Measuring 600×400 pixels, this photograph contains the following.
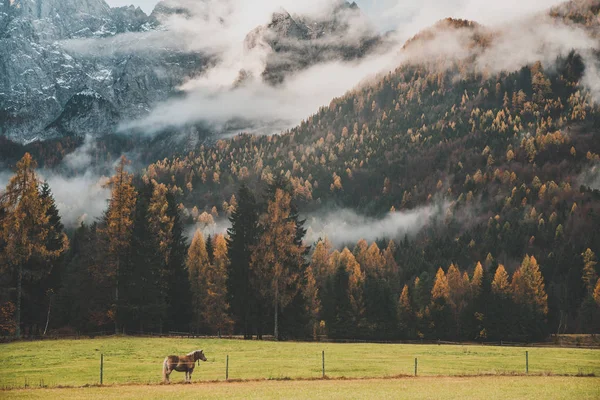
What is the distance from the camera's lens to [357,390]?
1101 inches

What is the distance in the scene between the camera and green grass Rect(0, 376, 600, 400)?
2544 centimetres

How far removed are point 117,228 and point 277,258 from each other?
18282 millimetres

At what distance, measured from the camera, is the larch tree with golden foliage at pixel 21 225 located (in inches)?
2085

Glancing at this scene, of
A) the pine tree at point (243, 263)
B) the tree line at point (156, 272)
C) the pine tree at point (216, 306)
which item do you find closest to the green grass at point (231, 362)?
the tree line at point (156, 272)

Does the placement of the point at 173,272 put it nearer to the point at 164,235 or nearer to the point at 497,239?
the point at 164,235

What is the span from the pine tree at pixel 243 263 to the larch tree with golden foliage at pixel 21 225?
21.4 meters

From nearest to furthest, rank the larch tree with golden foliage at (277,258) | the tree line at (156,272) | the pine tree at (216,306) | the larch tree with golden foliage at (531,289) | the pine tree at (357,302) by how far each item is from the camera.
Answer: the tree line at (156,272), the larch tree with golden foliage at (277,258), the pine tree at (216,306), the pine tree at (357,302), the larch tree with golden foliage at (531,289)

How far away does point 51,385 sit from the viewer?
28.8 m

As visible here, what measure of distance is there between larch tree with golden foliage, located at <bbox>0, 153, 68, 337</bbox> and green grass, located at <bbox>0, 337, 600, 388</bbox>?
844 centimetres

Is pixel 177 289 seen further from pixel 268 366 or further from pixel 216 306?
pixel 268 366

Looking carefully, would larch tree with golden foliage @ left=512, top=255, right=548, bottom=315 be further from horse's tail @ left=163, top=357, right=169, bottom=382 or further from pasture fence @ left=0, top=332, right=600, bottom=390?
horse's tail @ left=163, top=357, right=169, bottom=382

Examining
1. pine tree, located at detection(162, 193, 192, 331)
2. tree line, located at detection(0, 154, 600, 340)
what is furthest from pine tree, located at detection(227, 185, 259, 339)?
pine tree, located at detection(162, 193, 192, 331)

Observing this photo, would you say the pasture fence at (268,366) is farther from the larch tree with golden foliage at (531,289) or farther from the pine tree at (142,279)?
the larch tree with golden foliage at (531,289)

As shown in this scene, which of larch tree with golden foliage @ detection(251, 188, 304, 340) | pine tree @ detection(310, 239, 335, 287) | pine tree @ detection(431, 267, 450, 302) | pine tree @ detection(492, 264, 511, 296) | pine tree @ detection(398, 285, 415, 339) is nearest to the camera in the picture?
larch tree with golden foliage @ detection(251, 188, 304, 340)
